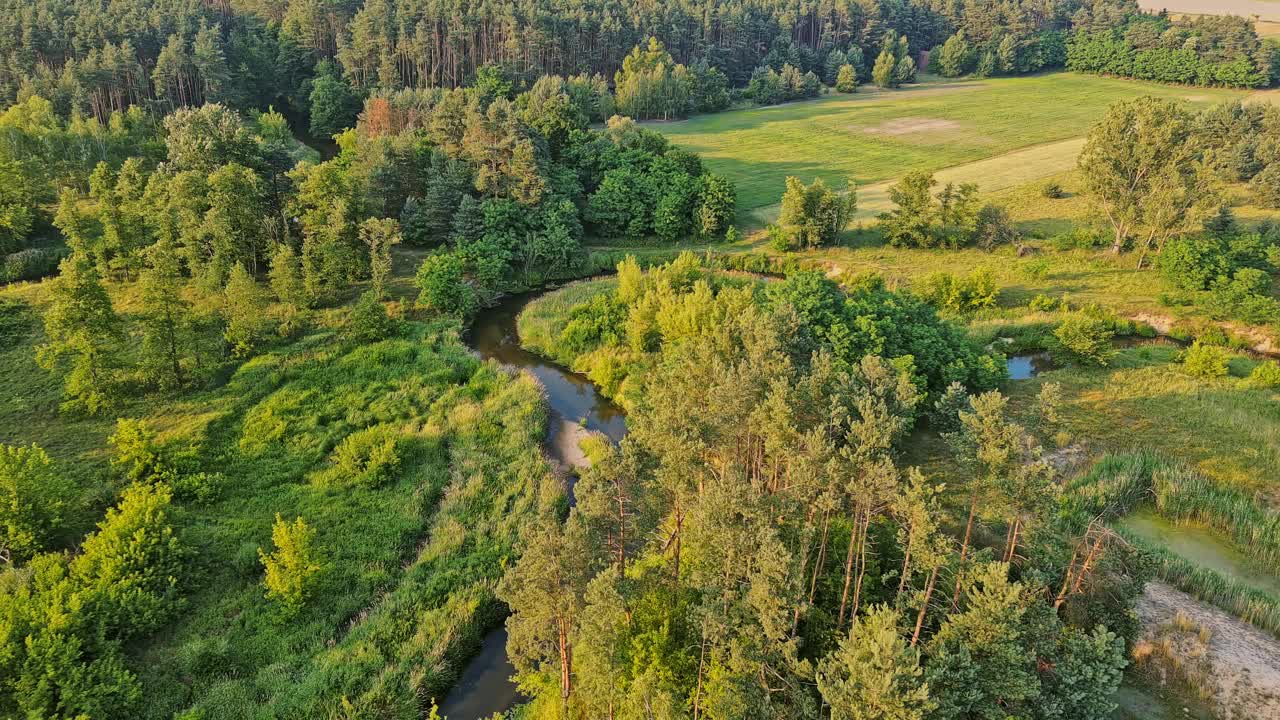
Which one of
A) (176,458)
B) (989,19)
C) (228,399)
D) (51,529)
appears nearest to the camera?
(51,529)

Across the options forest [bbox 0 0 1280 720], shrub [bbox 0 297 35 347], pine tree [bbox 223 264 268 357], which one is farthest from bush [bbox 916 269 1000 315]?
shrub [bbox 0 297 35 347]

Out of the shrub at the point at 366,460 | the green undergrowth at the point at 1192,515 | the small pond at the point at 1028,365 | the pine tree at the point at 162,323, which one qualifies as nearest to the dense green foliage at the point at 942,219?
the small pond at the point at 1028,365

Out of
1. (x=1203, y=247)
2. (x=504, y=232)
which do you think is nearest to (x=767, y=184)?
(x=504, y=232)

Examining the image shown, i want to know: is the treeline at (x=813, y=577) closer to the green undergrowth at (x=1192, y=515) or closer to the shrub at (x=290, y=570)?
the green undergrowth at (x=1192, y=515)

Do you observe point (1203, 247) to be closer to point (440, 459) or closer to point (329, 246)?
point (440, 459)

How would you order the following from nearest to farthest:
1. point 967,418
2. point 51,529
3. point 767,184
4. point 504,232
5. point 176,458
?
point 967,418, point 51,529, point 176,458, point 504,232, point 767,184

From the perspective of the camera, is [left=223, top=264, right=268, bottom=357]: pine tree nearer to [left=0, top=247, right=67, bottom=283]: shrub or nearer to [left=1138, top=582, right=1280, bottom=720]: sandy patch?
[left=0, top=247, right=67, bottom=283]: shrub

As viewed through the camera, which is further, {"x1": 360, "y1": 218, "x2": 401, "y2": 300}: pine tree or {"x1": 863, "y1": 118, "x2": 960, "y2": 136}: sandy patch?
{"x1": 863, "y1": 118, "x2": 960, "y2": 136}: sandy patch

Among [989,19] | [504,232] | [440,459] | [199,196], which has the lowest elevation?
[440,459]
